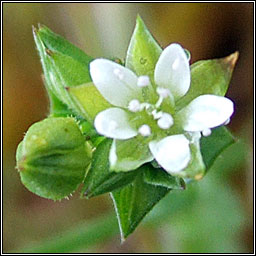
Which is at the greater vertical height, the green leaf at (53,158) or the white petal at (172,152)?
the green leaf at (53,158)

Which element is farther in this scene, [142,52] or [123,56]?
[123,56]

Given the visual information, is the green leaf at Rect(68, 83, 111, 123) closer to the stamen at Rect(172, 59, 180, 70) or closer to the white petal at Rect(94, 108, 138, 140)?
the white petal at Rect(94, 108, 138, 140)

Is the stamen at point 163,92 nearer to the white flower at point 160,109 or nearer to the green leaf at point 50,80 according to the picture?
the white flower at point 160,109

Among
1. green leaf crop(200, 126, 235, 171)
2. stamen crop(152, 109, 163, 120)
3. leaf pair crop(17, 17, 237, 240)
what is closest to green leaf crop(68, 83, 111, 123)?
leaf pair crop(17, 17, 237, 240)

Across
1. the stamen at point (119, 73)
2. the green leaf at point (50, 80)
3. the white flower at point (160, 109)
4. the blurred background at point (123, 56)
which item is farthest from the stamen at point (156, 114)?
the blurred background at point (123, 56)

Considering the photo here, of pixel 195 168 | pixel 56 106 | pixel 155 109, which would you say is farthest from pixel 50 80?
pixel 195 168

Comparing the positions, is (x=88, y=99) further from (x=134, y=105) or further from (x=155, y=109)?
(x=155, y=109)
